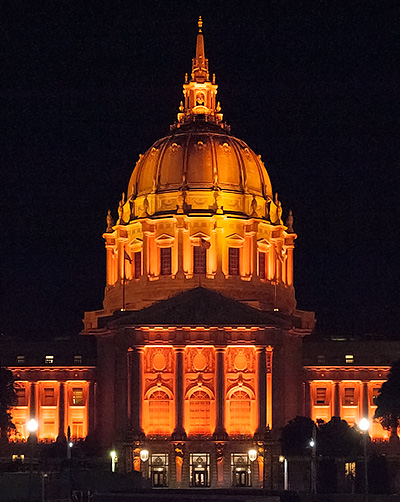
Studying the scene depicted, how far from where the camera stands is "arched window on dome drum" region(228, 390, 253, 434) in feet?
591

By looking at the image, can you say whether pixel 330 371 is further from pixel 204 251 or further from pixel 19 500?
pixel 19 500

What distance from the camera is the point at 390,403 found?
543 feet

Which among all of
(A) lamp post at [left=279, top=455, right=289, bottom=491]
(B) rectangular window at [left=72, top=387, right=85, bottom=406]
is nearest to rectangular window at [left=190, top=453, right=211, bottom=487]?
(A) lamp post at [left=279, top=455, right=289, bottom=491]

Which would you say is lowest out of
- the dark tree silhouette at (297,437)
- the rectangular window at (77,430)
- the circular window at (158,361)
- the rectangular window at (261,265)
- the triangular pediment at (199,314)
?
the dark tree silhouette at (297,437)

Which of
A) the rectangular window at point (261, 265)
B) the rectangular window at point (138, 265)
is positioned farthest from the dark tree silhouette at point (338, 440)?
the rectangular window at point (138, 265)

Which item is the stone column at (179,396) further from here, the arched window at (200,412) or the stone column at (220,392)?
the stone column at (220,392)

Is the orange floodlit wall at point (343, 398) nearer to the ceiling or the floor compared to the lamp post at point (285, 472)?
nearer to the ceiling

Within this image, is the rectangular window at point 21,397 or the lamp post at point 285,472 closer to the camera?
the lamp post at point 285,472

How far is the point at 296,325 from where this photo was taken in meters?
188

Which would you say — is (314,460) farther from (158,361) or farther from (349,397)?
(349,397)

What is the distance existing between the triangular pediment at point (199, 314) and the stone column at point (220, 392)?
301 cm

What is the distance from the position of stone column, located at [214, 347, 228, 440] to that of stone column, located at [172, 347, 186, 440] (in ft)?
10.8

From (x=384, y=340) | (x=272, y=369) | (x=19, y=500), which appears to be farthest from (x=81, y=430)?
(x=19, y=500)

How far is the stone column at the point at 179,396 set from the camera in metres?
178
